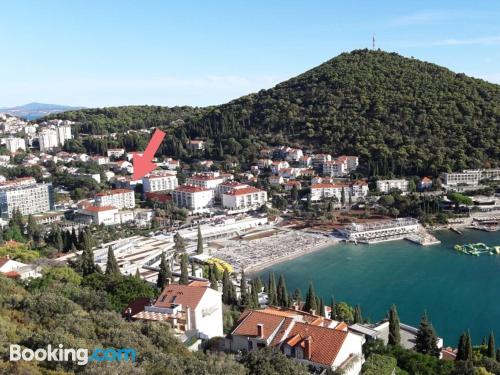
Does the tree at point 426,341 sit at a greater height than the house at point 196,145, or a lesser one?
lesser

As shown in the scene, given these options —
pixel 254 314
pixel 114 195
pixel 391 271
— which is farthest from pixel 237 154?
pixel 254 314

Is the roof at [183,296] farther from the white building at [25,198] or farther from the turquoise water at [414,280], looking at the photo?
the white building at [25,198]

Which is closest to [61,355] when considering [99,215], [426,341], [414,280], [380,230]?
[426,341]

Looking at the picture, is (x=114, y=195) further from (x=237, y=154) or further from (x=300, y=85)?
(x=300, y=85)

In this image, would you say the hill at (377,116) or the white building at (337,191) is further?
the hill at (377,116)

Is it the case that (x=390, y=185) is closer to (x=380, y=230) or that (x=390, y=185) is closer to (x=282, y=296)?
(x=380, y=230)

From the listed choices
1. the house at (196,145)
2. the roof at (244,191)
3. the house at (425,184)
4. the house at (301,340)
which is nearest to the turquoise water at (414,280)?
the house at (425,184)
